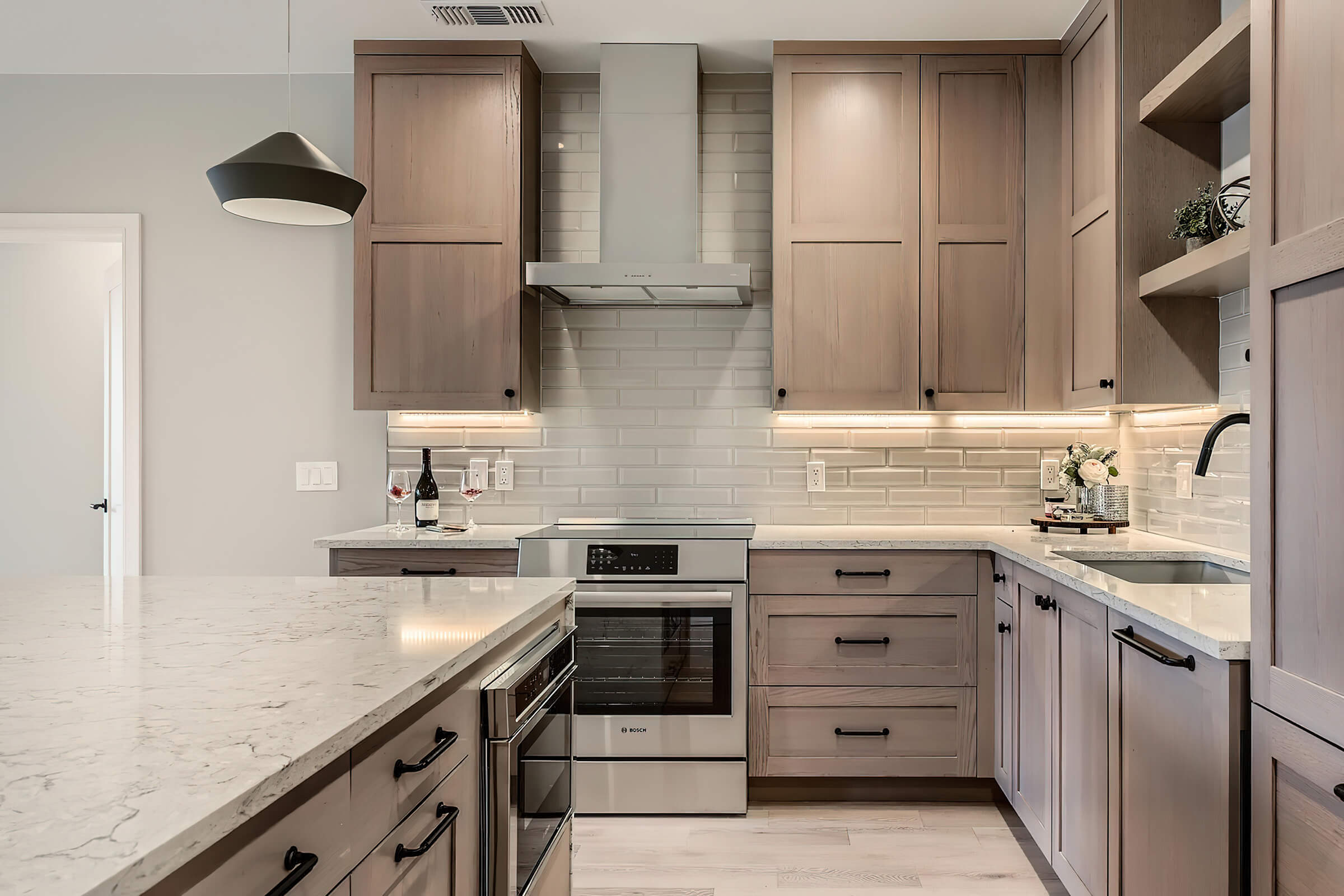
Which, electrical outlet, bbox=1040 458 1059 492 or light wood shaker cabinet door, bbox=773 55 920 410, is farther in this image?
electrical outlet, bbox=1040 458 1059 492

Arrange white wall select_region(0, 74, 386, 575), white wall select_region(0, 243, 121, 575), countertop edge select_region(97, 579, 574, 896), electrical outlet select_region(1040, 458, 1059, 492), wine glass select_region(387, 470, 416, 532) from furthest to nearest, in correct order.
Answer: white wall select_region(0, 243, 121, 575)
white wall select_region(0, 74, 386, 575)
electrical outlet select_region(1040, 458, 1059, 492)
wine glass select_region(387, 470, 416, 532)
countertop edge select_region(97, 579, 574, 896)

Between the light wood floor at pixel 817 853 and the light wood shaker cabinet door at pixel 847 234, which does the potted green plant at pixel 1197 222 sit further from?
the light wood floor at pixel 817 853

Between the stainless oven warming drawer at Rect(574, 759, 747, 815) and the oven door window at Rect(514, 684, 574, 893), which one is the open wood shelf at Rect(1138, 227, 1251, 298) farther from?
the stainless oven warming drawer at Rect(574, 759, 747, 815)

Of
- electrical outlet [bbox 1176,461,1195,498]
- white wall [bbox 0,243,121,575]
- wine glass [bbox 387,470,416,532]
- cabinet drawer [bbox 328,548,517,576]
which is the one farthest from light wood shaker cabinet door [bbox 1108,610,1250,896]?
white wall [bbox 0,243,121,575]

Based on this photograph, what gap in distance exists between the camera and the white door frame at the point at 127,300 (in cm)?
339

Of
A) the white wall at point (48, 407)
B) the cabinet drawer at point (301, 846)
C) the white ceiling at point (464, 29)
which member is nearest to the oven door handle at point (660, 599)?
the cabinet drawer at point (301, 846)

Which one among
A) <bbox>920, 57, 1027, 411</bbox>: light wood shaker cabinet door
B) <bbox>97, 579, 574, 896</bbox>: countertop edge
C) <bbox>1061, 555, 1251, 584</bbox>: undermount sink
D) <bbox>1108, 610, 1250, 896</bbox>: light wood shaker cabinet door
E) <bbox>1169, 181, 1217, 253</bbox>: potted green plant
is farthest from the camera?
<bbox>920, 57, 1027, 411</bbox>: light wood shaker cabinet door

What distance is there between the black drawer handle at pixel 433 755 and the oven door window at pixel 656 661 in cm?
155

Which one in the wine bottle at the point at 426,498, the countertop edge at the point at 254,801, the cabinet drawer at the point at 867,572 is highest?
the wine bottle at the point at 426,498

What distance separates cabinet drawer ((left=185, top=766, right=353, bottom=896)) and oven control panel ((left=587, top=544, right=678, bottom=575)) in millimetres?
1863

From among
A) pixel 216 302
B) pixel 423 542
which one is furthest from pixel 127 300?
pixel 423 542

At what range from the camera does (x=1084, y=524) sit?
2.86 m

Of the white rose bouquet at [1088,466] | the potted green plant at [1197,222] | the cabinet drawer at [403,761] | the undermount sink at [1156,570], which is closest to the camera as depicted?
the cabinet drawer at [403,761]

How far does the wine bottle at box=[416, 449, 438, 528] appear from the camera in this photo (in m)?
3.09
